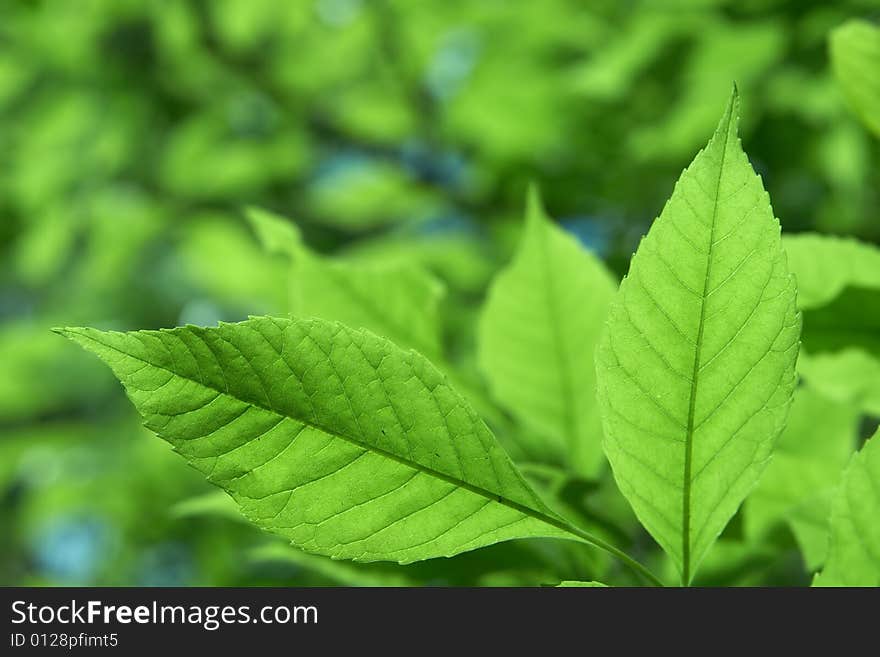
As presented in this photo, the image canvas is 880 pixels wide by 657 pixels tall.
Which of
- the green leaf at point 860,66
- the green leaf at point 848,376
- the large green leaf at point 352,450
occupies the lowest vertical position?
the large green leaf at point 352,450

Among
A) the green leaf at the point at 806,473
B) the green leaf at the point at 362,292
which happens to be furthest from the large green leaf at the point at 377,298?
the green leaf at the point at 806,473

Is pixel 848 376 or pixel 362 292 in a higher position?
pixel 362 292

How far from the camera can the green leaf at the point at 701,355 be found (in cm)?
39

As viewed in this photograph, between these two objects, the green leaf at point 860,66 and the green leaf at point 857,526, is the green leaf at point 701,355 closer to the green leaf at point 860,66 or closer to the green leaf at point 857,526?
the green leaf at point 857,526

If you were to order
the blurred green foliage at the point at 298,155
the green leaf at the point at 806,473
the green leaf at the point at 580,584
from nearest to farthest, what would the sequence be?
1. the green leaf at the point at 580,584
2. the green leaf at the point at 806,473
3. the blurred green foliage at the point at 298,155

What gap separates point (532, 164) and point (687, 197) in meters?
1.21

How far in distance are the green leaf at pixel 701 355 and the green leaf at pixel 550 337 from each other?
0.21 m

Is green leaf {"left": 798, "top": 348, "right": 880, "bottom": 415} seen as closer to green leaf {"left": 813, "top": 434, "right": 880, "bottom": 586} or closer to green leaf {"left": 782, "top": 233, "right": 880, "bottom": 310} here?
green leaf {"left": 782, "top": 233, "right": 880, "bottom": 310}

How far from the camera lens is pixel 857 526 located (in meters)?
0.42

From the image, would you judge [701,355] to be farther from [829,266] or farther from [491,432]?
[829,266]

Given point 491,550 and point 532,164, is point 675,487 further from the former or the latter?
point 532,164

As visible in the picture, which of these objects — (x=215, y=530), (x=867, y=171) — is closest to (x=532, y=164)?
(x=867, y=171)

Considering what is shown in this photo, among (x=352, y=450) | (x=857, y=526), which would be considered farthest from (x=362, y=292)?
(x=857, y=526)

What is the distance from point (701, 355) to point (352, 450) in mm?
159
